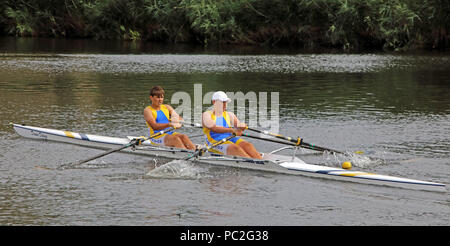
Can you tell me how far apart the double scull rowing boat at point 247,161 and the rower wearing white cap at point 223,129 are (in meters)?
0.22

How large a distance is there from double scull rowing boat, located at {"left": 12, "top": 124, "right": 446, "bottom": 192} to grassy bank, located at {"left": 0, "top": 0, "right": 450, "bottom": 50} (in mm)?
37306

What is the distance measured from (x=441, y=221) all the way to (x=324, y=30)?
4865 centimetres

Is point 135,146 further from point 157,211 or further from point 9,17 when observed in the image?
point 9,17

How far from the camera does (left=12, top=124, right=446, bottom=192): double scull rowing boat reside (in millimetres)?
13891

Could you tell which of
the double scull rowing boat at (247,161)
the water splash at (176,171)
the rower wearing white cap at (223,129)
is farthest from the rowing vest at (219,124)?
the water splash at (176,171)

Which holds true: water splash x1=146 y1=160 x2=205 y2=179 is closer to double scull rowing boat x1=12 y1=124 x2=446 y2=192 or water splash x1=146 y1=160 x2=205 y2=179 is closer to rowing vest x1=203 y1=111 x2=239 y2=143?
double scull rowing boat x1=12 y1=124 x2=446 y2=192

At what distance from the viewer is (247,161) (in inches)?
612

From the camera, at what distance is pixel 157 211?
41.2ft

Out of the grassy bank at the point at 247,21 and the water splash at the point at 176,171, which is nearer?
the water splash at the point at 176,171

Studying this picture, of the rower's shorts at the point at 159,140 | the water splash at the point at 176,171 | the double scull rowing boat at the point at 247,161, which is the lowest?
the water splash at the point at 176,171

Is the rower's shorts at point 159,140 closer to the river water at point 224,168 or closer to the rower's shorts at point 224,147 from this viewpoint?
the river water at point 224,168

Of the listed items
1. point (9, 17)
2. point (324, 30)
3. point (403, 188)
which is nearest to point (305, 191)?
point (403, 188)

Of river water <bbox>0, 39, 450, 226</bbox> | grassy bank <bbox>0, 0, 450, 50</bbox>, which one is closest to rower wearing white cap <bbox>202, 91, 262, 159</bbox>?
river water <bbox>0, 39, 450, 226</bbox>

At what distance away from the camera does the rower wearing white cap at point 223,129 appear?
1583cm
